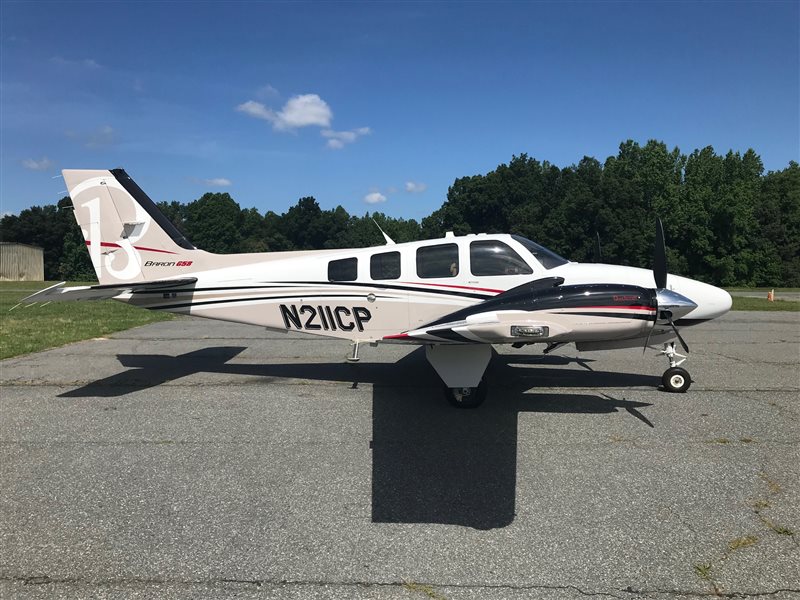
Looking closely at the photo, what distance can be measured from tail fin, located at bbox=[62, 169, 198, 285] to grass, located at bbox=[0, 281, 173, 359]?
4282 mm

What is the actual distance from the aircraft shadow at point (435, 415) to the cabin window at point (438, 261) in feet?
5.97

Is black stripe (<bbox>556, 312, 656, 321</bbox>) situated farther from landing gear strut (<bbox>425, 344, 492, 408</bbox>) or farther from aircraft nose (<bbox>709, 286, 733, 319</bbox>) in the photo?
aircraft nose (<bbox>709, 286, 733, 319</bbox>)

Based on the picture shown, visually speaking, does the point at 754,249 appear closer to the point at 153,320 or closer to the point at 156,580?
the point at 153,320

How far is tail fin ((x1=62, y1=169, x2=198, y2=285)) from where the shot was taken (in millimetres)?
8641

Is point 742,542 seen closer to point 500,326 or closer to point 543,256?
point 500,326

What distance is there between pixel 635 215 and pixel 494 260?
5056cm

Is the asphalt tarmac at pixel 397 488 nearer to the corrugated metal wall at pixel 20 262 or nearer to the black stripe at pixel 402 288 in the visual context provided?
the black stripe at pixel 402 288

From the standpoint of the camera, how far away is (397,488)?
14.1 feet

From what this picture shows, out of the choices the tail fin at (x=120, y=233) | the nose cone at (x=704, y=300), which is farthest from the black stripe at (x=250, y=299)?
the nose cone at (x=704, y=300)

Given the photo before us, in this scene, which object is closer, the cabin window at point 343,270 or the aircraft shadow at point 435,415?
the aircraft shadow at point 435,415

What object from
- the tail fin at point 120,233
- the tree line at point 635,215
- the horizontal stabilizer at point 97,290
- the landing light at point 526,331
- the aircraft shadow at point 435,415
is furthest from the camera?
the tree line at point 635,215

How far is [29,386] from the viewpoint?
803 cm

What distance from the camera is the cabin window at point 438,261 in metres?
7.16

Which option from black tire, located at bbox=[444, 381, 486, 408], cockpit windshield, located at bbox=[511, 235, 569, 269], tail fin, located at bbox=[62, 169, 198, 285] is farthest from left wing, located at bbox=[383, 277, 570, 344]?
tail fin, located at bbox=[62, 169, 198, 285]
